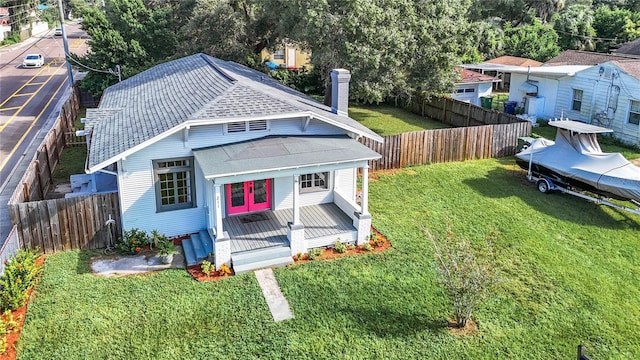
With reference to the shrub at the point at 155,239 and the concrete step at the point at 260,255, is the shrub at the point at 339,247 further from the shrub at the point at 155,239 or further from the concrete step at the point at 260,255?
the shrub at the point at 155,239

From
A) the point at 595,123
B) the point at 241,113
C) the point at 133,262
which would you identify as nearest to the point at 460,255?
the point at 241,113

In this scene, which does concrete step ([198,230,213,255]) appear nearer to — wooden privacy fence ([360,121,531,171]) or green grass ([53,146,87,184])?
green grass ([53,146,87,184])

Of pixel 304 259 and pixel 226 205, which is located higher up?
pixel 226 205

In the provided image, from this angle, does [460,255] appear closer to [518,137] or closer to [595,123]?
[518,137]

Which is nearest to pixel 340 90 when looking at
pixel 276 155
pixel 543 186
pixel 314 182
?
pixel 314 182

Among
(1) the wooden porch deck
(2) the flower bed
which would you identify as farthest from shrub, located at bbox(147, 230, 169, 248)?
(2) the flower bed

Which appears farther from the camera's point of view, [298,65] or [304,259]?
[298,65]

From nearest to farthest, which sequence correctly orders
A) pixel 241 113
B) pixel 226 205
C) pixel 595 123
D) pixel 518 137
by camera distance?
pixel 241 113, pixel 226 205, pixel 518 137, pixel 595 123

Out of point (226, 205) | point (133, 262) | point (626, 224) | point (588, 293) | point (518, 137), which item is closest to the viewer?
point (588, 293)
